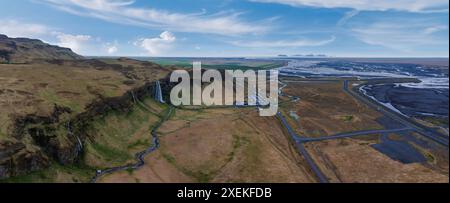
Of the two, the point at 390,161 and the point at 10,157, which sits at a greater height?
the point at 10,157

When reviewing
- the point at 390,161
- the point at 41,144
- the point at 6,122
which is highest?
the point at 6,122

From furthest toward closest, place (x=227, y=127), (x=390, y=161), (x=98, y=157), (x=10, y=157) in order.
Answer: (x=227, y=127) < (x=390, y=161) < (x=98, y=157) < (x=10, y=157)

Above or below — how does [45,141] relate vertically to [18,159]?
above

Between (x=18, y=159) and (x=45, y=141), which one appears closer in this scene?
(x=18, y=159)

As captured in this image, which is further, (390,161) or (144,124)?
(144,124)

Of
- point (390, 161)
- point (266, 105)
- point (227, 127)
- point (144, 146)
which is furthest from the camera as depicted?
point (266, 105)

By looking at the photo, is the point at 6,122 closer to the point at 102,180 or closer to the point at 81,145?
the point at 81,145

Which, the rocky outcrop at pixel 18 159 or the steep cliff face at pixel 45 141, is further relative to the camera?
the steep cliff face at pixel 45 141

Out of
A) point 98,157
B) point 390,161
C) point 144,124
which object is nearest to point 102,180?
point 98,157

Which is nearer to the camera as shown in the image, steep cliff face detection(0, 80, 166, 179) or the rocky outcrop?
the rocky outcrop

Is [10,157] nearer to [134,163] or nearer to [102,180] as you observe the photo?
[102,180]
